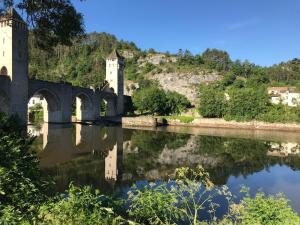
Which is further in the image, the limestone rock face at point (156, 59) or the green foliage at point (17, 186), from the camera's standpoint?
the limestone rock face at point (156, 59)

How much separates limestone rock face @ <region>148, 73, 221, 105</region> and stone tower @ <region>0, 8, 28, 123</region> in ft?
175

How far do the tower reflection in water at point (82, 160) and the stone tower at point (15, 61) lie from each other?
7120 millimetres

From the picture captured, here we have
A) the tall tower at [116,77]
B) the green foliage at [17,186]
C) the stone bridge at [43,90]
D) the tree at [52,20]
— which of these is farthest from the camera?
the tall tower at [116,77]

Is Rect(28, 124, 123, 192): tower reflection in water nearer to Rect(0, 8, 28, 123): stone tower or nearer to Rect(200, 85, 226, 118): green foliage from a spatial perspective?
Rect(0, 8, 28, 123): stone tower

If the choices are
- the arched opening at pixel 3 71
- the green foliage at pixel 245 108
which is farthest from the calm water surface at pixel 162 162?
the green foliage at pixel 245 108

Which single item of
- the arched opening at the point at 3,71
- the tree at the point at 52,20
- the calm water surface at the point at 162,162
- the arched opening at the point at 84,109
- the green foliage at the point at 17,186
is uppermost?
the arched opening at the point at 3,71

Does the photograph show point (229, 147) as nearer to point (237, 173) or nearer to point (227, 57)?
point (237, 173)

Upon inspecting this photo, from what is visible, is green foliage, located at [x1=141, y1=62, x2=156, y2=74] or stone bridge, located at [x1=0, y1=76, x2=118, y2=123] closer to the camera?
stone bridge, located at [x1=0, y1=76, x2=118, y2=123]

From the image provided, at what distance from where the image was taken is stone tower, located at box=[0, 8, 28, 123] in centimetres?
3294

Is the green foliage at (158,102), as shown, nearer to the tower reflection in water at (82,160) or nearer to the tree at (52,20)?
the tower reflection in water at (82,160)

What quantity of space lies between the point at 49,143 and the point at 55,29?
16.5 m

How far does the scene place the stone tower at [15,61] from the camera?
108 ft

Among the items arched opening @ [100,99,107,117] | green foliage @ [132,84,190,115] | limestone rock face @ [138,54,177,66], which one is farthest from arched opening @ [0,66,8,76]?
limestone rock face @ [138,54,177,66]

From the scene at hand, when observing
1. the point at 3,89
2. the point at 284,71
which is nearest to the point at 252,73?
the point at 284,71
